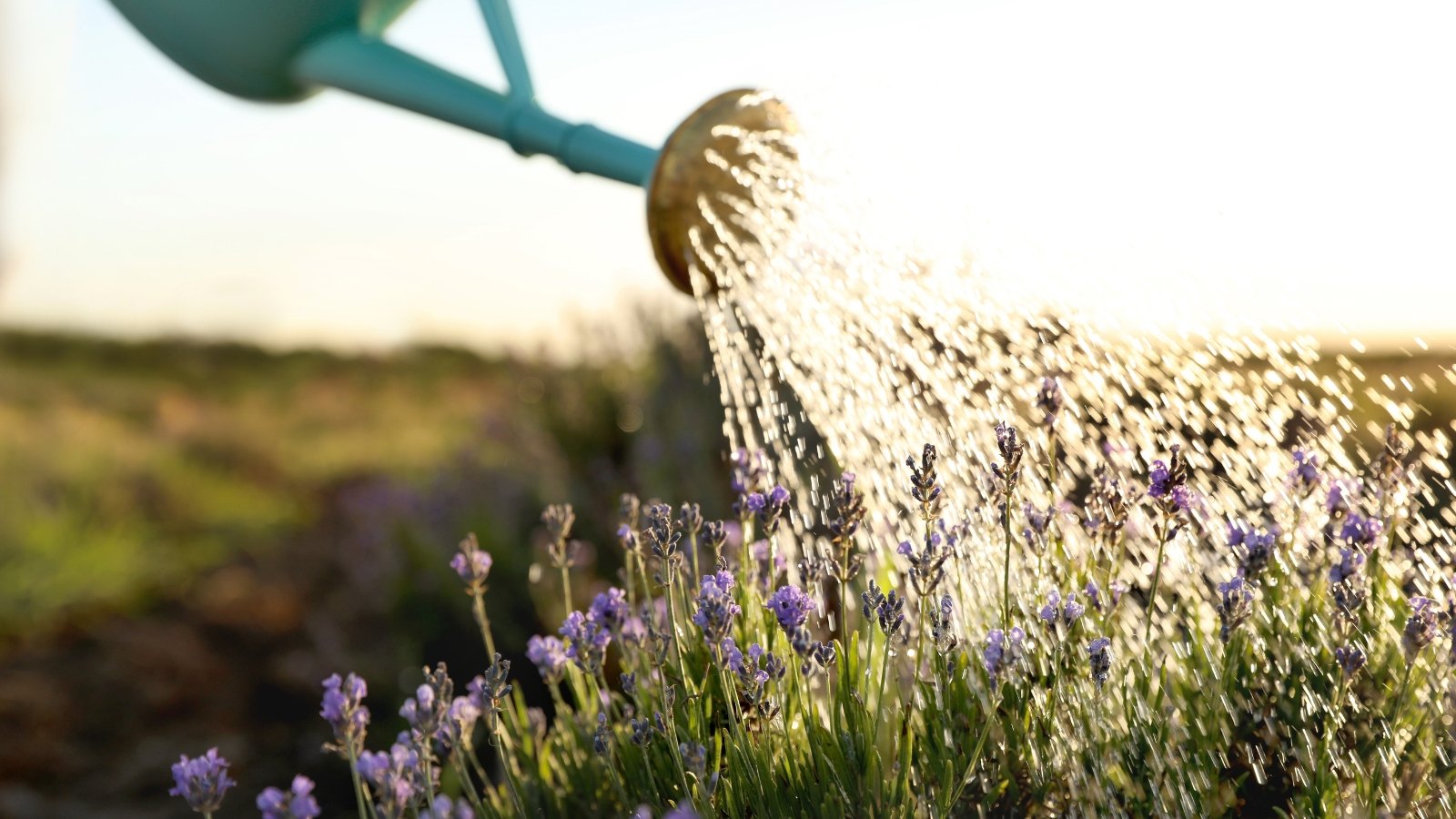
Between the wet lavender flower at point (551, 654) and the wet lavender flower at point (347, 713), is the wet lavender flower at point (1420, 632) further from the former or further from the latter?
the wet lavender flower at point (347, 713)

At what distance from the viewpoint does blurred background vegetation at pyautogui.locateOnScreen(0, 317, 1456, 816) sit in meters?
4.87

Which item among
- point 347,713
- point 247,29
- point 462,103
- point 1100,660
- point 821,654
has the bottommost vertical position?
point 1100,660

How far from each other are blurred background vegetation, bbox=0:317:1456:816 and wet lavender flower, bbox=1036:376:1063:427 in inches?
23.0

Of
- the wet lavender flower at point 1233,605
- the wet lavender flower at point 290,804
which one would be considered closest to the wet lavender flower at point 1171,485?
the wet lavender flower at point 1233,605

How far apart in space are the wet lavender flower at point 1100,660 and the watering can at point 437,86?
3.54 feet

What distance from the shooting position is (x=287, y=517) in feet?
34.0

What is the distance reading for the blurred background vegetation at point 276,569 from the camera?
487 centimetres

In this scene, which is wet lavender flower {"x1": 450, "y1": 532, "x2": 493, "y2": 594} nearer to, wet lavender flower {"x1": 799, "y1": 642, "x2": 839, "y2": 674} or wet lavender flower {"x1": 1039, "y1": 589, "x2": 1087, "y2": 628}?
wet lavender flower {"x1": 799, "y1": 642, "x2": 839, "y2": 674}

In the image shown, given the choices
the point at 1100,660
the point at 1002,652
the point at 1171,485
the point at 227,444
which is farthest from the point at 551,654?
the point at 227,444

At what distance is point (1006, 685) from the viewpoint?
5.37ft

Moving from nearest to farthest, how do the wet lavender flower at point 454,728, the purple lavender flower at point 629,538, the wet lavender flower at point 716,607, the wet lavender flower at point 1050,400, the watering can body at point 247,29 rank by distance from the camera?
the wet lavender flower at point 716,607
the wet lavender flower at point 454,728
the wet lavender flower at point 1050,400
the purple lavender flower at point 629,538
the watering can body at point 247,29

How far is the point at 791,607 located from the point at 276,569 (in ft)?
23.0

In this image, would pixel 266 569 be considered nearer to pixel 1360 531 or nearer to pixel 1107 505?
pixel 1107 505

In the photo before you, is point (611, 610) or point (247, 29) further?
point (247, 29)
